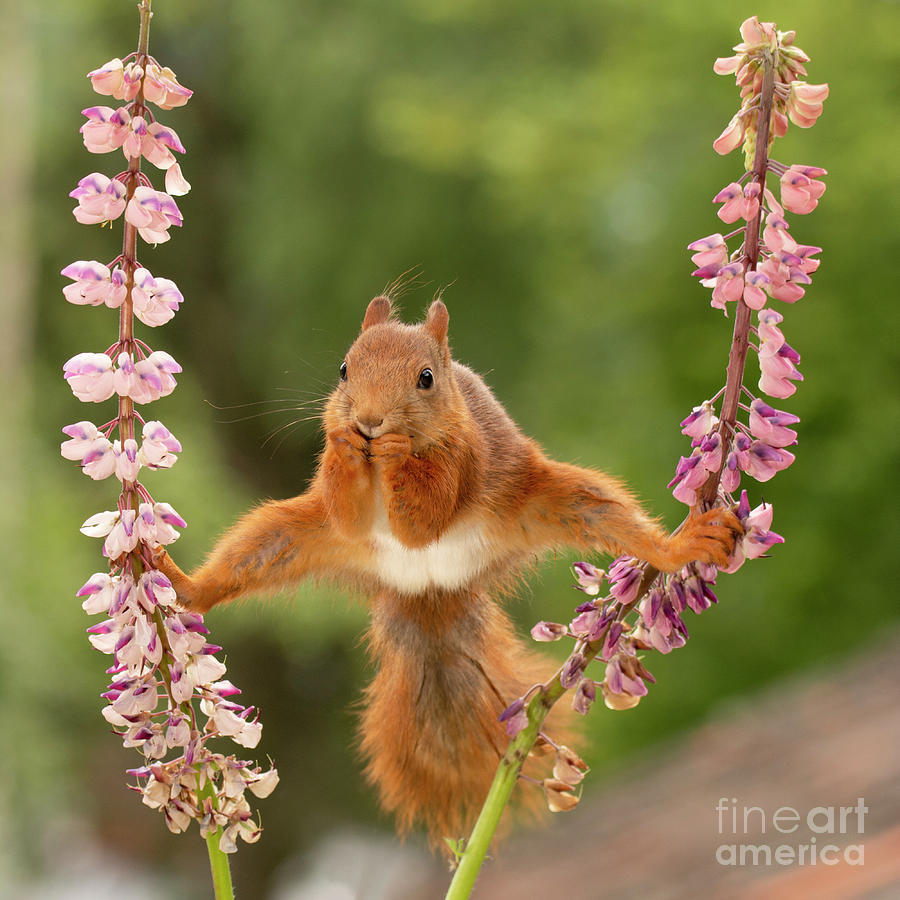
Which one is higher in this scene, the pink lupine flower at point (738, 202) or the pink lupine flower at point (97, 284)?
the pink lupine flower at point (738, 202)

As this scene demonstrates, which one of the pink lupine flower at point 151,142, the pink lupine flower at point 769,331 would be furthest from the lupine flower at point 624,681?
the pink lupine flower at point 151,142

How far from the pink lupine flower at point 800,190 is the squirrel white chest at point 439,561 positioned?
0.16 m

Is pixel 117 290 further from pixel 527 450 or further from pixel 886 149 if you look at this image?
pixel 886 149

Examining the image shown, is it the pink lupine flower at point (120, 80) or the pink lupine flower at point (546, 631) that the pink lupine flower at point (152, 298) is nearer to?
the pink lupine flower at point (120, 80)

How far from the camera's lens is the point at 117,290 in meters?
0.35

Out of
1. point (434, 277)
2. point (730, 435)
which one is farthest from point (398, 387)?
point (434, 277)

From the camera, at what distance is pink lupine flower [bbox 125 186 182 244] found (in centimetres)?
34

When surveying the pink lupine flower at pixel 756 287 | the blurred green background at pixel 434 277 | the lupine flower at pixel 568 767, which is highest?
the blurred green background at pixel 434 277

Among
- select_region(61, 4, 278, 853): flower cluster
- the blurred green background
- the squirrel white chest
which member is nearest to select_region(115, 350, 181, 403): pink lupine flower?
select_region(61, 4, 278, 853): flower cluster

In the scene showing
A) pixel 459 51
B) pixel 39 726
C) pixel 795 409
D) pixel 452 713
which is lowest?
pixel 452 713

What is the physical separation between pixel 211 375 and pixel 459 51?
4.21 feet

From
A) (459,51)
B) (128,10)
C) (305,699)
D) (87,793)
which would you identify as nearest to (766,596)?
(305,699)

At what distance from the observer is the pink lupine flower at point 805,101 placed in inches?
13.3

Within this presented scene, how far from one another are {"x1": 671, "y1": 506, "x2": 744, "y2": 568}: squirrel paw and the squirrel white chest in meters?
0.09
